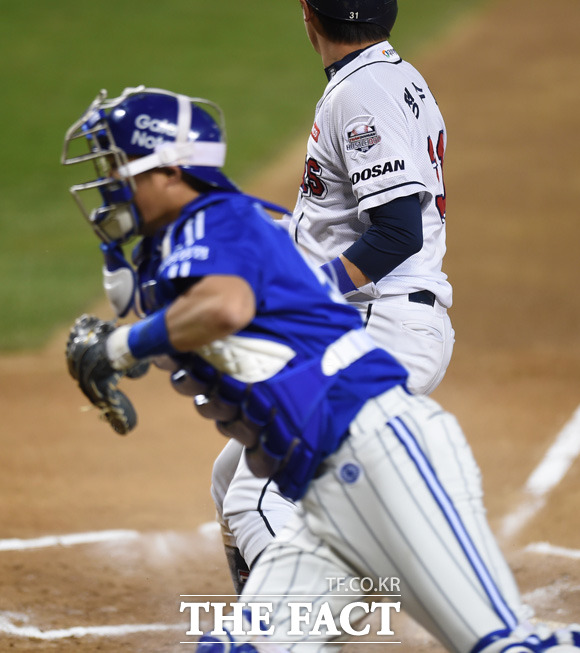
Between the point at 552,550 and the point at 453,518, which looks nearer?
the point at 453,518

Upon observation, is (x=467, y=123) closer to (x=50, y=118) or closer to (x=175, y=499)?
(x=50, y=118)

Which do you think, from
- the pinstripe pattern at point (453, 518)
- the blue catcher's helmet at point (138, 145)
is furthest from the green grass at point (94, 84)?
the pinstripe pattern at point (453, 518)

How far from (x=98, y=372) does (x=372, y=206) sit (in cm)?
115

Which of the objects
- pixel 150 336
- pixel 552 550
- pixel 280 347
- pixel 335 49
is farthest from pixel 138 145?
pixel 552 550

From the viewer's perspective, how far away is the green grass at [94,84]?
9586 millimetres

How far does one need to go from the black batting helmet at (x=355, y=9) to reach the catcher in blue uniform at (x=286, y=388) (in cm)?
91

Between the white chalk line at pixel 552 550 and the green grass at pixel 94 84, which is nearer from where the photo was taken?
the white chalk line at pixel 552 550

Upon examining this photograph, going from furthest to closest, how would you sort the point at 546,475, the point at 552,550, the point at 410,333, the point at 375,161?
the point at 546,475
the point at 552,550
the point at 410,333
the point at 375,161

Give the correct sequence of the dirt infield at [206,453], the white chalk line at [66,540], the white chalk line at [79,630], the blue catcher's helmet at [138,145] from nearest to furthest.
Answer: the blue catcher's helmet at [138,145]
the white chalk line at [79,630]
the dirt infield at [206,453]
the white chalk line at [66,540]

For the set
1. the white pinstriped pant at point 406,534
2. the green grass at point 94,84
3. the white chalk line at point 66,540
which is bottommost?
the white pinstriped pant at point 406,534

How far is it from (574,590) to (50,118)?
11.7 m

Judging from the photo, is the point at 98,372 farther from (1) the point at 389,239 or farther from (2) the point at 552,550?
(2) the point at 552,550

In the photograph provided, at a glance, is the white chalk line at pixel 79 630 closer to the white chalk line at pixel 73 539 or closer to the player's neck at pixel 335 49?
the white chalk line at pixel 73 539

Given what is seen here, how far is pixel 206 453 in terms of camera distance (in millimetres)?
6246
